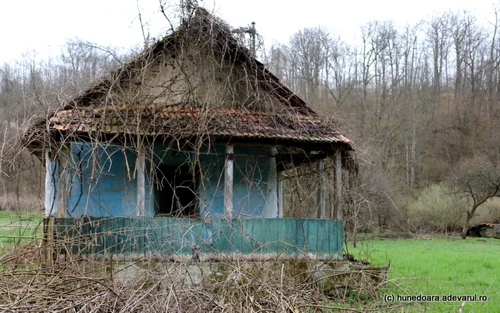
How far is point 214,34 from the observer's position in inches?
457

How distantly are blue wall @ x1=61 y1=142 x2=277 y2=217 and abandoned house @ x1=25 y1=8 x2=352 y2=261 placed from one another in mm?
28

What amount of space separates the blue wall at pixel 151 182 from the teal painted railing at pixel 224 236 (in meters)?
0.85

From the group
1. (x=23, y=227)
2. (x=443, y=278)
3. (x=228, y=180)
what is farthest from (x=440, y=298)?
(x=23, y=227)

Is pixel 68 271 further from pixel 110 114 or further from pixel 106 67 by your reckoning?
→ pixel 106 67

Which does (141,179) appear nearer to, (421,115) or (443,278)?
(443,278)

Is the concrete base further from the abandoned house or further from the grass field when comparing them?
the grass field

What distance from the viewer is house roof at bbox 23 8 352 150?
1002 cm

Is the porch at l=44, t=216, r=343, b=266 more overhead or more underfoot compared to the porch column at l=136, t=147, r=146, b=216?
more underfoot

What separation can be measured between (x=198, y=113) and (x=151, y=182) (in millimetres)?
1904

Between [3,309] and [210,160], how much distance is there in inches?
283

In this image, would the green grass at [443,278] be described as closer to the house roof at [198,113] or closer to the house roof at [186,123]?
the house roof at [186,123]

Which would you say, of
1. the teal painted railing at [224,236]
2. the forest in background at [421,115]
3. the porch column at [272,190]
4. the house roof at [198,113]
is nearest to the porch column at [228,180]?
the house roof at [198,113]

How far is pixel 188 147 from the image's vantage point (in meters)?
11.3

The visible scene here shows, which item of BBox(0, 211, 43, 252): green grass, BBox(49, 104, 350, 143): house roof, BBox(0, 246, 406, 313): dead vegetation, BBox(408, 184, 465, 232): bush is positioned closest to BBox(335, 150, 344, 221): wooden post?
BBox(49, 104, 350, 143): house roof
